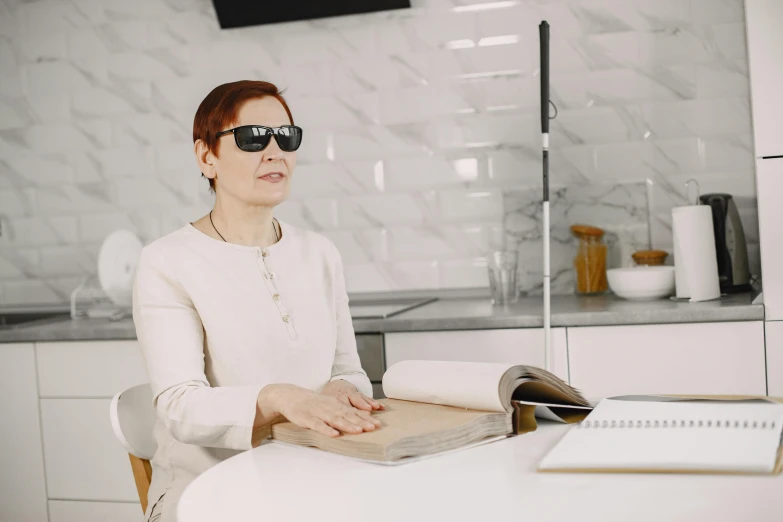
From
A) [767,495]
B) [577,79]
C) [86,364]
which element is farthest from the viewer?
[577,79]

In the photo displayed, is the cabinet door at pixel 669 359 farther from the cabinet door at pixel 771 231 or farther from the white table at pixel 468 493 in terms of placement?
the white table at pixel 468 493

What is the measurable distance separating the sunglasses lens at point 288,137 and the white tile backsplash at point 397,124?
1.33 m

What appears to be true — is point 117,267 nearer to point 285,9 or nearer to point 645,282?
point 285,9

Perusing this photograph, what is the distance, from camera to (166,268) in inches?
67.9

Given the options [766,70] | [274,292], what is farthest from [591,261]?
[274,292]

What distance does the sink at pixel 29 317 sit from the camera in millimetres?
3022

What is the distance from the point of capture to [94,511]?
276 cm

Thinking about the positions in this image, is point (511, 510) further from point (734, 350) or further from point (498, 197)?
point (498, 197)

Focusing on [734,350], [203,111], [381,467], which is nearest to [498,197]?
[734,350]

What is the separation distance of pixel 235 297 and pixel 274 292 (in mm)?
94

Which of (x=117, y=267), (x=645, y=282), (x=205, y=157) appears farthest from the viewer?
(x=117, y=267)

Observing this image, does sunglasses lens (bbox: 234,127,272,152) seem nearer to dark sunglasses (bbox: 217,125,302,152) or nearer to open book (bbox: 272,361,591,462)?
dark sunglasses (bbox: 217,125,302,152)

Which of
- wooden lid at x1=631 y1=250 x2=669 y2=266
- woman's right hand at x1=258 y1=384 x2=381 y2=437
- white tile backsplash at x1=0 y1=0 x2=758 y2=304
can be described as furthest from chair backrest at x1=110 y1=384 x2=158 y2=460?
wooden lid at x1=631 y1=250 x2=669 y2=266

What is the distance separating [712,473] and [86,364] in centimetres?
222
